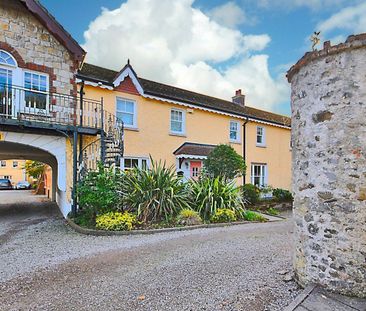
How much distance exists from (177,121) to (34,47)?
7.41 m

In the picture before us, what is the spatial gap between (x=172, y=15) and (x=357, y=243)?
10.8 metres

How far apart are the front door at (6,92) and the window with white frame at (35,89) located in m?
0.47

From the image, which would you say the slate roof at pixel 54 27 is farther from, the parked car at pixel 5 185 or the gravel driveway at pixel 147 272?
the parked car at pixel 5 185

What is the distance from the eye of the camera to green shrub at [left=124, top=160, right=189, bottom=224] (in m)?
8.59

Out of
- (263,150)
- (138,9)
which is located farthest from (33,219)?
(263,150)

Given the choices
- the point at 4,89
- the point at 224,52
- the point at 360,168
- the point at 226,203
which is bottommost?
the point at 226,203

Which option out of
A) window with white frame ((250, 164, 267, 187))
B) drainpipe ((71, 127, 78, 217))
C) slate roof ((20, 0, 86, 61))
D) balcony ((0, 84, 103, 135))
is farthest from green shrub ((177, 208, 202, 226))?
window with white frame ((250, 164, 267, 187))

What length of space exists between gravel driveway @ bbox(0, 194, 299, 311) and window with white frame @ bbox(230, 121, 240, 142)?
32.7ft

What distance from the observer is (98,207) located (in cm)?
823

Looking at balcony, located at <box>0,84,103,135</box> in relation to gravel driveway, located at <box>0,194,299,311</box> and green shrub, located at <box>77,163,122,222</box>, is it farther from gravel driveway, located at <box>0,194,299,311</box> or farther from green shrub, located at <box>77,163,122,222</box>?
gravel driveway, located at <box>0,194,299,311</box>

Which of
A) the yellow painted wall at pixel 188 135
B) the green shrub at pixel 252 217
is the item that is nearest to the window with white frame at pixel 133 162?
the yellow painted wall at pixel 188 135

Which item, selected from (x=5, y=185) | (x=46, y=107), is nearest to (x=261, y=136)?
(x=46, y=107)

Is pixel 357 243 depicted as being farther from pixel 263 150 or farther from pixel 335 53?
pixel 263 150

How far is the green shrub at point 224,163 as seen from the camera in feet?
38.6
